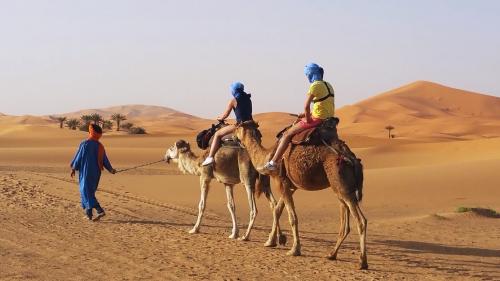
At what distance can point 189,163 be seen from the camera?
1281 centimetres

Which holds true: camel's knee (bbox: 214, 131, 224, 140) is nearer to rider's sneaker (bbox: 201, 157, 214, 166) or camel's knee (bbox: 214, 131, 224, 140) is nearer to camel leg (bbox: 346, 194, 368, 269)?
rider's sneaker (bbox: 201, 157, 214, 166)

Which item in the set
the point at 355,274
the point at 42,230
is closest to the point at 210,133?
the point at 42,230

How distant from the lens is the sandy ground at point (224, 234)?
8609mm

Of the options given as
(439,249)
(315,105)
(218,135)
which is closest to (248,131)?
(218,135)

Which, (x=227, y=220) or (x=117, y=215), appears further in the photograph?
(x=227, y=220)

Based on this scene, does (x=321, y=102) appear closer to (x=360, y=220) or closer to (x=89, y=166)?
(x=360, y=220)

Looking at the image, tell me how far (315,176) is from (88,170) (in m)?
5.43

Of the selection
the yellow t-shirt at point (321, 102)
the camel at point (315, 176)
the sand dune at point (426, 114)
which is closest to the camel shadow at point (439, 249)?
the camel at point (315, 176)

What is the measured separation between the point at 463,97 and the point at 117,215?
13185 cm

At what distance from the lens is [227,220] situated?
15.1m

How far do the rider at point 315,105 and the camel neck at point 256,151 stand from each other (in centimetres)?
53

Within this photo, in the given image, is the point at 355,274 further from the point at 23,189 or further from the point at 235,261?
the point at 23,189

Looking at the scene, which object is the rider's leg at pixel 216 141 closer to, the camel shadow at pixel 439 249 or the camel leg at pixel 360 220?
the camel leg at pixel 360 220

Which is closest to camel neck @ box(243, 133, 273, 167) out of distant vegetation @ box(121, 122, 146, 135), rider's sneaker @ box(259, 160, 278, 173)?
rider's sneaker @ box(259, 160, 278, 173)
